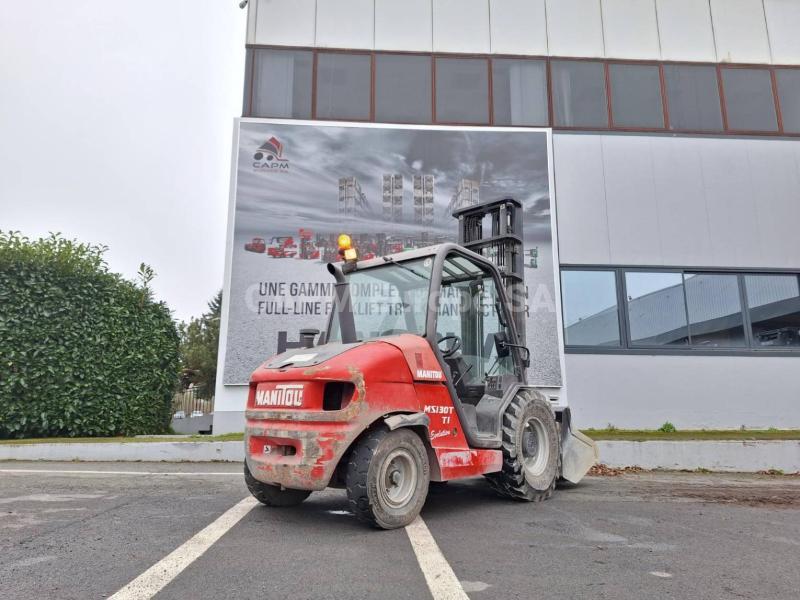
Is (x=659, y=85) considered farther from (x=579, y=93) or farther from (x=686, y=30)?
(x=579, y=93)

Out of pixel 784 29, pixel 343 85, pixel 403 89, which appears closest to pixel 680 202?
pixel 784 29

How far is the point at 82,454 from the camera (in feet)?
31.2

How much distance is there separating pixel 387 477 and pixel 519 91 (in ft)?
40.0

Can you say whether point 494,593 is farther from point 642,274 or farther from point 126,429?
point 642,274

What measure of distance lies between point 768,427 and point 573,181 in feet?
23.4

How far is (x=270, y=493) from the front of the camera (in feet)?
17.4

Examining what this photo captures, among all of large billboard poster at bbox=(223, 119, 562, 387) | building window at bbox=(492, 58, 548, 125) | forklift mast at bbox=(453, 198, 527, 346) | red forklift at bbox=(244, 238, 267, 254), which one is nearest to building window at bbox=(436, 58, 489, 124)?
building window at bbox=(492, 58, 548, 125)

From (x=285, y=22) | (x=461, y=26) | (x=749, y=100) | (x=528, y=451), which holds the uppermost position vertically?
(x=461, y=26)

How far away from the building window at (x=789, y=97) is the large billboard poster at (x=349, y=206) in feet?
21.3

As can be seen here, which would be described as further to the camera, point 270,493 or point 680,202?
point 680,202

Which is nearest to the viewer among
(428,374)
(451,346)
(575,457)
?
(428,374)

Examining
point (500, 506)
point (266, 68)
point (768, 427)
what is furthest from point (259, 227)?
point (768, 427)

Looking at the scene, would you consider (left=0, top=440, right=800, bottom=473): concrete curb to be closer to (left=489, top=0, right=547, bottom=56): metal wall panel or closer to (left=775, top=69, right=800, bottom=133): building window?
(left=775, top=69, right=800, bottom=133): building window

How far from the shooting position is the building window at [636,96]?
1398cm
